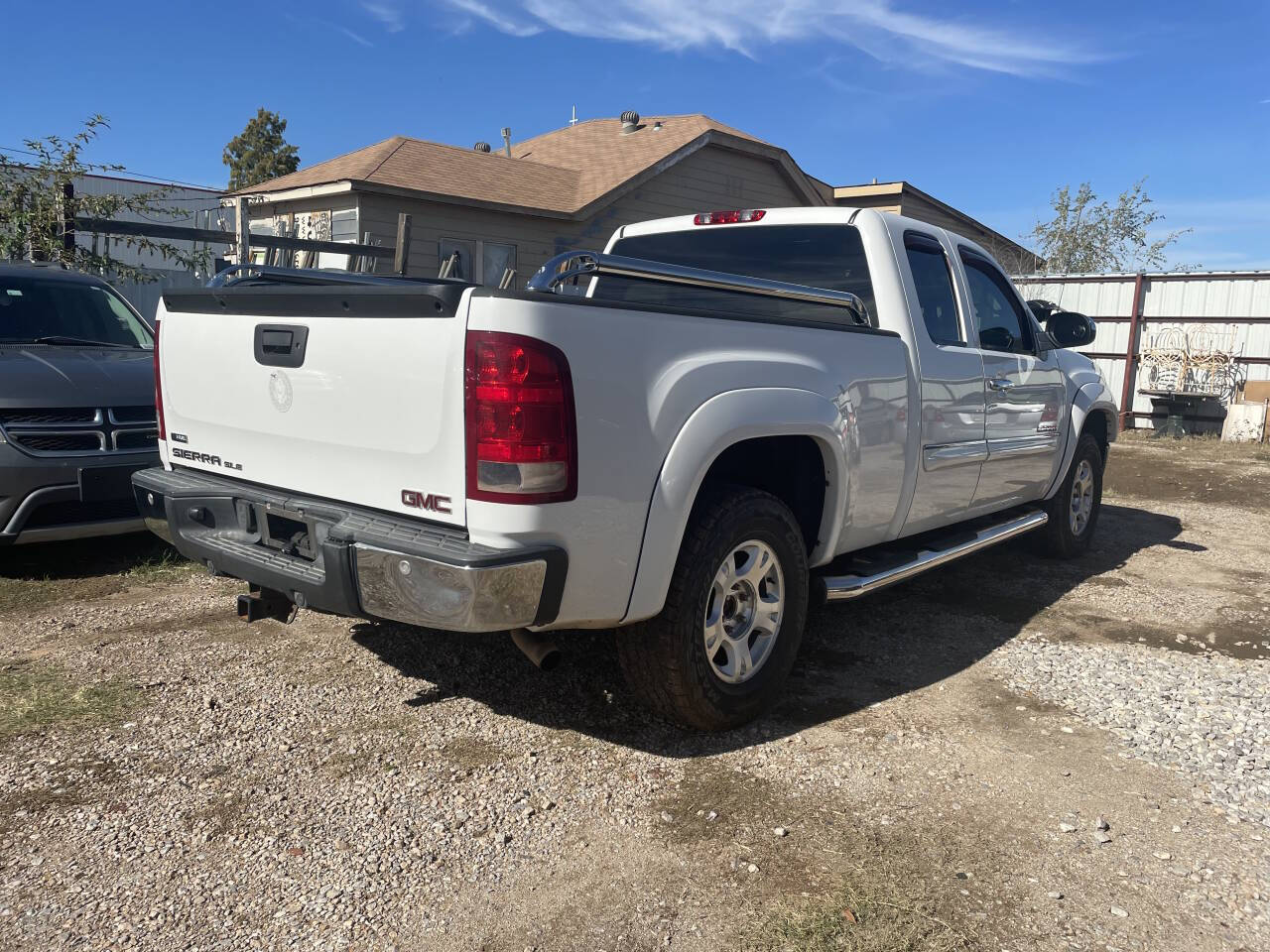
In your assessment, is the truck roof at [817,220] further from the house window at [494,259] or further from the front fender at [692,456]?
the house window at [494,259]

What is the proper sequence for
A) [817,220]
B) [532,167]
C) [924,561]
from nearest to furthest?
[924,561], [817,220], [532,167]

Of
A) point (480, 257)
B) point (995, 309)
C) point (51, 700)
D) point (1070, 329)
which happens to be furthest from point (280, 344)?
point (480, 257)

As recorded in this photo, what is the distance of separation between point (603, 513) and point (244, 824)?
55.5 inches

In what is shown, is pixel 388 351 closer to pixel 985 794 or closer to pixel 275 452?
pixel 275 452

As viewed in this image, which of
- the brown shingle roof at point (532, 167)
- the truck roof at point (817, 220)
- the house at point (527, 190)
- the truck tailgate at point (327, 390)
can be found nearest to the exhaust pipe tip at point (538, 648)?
the truck tailgate at point (327, 390)

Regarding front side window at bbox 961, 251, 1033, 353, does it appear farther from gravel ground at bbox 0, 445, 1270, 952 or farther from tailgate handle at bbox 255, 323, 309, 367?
tailgate handle at bbox 255, 323, 309, 367

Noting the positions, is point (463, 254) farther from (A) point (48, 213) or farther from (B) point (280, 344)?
(B) point (280, 344)

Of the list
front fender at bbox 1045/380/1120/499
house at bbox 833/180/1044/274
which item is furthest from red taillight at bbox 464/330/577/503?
house at bbox 833/180/1044/274

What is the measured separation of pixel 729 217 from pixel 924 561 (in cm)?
198

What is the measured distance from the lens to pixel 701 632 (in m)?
3.37

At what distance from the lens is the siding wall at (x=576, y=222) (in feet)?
46.1

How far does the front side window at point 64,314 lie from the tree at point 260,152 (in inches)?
1626

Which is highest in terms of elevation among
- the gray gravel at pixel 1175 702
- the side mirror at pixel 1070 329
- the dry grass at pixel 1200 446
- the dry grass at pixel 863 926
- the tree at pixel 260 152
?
the tree at pixel 260 152

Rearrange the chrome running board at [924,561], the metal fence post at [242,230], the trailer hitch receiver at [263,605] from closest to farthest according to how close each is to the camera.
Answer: the trailer hitch receiver at [263,605]
the chrome running board at [924,561]
the metal fence post at [242,230]
